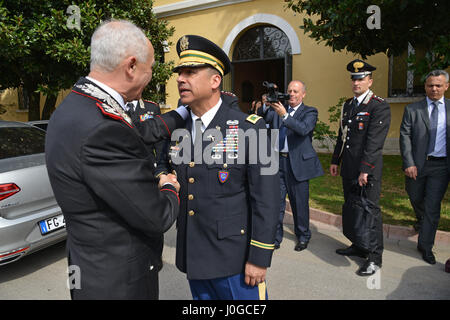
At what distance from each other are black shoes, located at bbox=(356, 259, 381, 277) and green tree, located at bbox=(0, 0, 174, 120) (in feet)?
22.9

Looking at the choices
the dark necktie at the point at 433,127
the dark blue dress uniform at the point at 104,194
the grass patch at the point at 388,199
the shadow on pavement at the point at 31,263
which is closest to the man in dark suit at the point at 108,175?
the dark blue dress uniform at the point at 104,194

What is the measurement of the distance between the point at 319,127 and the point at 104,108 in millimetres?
7669

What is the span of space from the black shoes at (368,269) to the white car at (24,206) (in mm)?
3153

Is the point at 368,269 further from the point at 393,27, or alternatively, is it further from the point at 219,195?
the point at 393,27

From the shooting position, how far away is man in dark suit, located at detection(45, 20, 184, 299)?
1280mm

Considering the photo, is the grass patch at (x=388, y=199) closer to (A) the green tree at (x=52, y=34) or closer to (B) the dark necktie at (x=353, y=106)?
(B) the dark necktie at (x=353, y=106)

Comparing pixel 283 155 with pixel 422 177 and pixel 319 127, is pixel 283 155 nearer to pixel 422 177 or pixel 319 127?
pixel 422 177

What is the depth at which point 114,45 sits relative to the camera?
137 centimetres

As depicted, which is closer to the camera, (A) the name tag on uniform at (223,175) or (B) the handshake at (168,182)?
(B) the handshake at (168,182)

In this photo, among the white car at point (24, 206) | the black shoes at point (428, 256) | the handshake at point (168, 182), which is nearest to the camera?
the handshake at point (168, 182)

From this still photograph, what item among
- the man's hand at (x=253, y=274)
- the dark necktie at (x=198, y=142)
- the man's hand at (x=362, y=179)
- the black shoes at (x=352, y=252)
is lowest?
the black shoes at (x=352, y=252)

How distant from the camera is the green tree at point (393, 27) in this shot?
5055 mm

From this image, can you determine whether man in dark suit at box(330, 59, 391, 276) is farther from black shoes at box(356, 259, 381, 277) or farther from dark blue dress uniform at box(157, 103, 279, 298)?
dark blue dress uniform at box(157, 103, 279, 298)

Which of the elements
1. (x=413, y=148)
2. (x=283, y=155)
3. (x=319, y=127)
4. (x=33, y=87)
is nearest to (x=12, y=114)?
(x=33, y=87)
